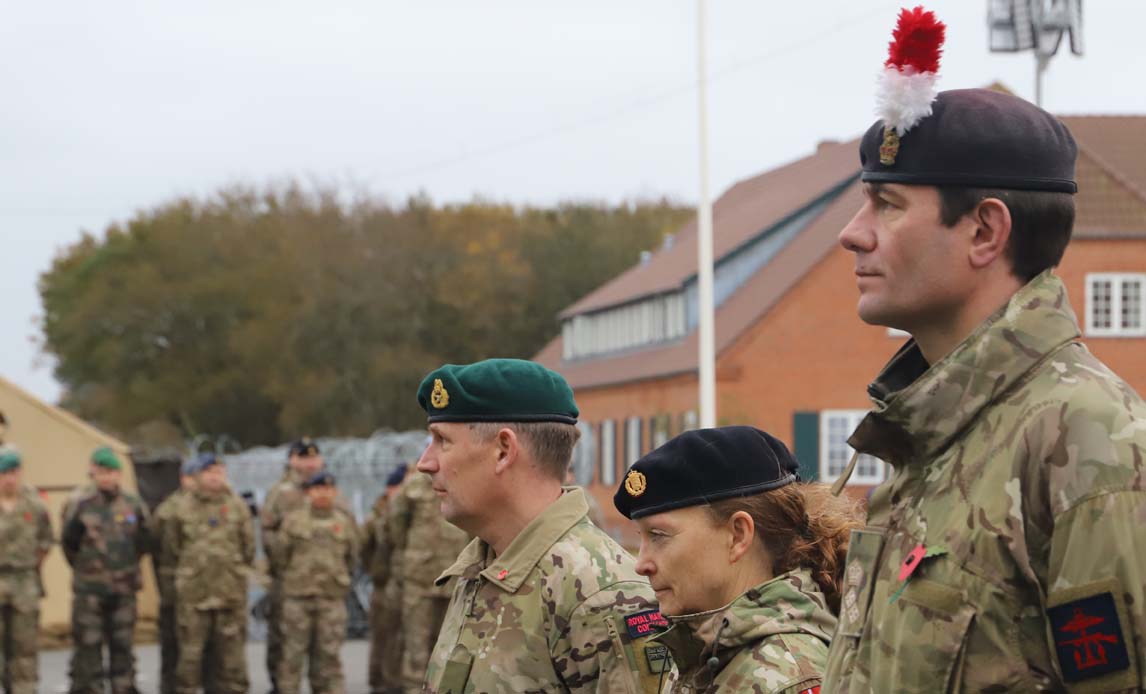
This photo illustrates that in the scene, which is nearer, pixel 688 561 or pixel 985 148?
pixel 985 148

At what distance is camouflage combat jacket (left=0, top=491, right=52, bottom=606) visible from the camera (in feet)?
53.3

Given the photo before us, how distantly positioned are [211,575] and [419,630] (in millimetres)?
2458

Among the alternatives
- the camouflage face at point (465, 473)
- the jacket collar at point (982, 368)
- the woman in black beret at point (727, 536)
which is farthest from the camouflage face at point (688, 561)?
the jacket collar at point (982, 368)

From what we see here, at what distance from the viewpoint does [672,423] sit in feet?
135

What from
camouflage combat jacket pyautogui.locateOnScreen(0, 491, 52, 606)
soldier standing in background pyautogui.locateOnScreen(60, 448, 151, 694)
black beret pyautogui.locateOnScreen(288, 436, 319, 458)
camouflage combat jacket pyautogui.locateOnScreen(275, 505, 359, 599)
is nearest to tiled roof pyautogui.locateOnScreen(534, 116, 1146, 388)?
black beret pyautogui.locateOnScreen(288, 436, 319, 458)

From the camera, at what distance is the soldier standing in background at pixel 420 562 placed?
50.1 ft

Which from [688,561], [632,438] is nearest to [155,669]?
[688,561]

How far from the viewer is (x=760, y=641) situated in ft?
11.8

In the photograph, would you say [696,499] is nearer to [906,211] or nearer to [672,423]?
[906,211]

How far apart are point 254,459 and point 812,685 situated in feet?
73.9

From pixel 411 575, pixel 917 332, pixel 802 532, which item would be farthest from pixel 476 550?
pixel 411 575

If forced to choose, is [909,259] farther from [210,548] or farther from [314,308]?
[314,308]

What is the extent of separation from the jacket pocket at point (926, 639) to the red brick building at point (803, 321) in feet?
108

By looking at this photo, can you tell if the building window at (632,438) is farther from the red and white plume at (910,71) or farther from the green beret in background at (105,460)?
the red and white plume at (910,71)
